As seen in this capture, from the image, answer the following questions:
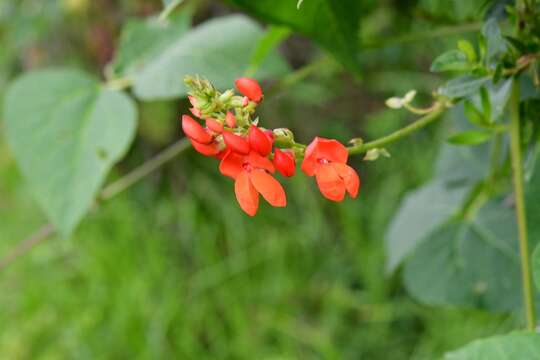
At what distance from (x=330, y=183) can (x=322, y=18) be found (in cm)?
23

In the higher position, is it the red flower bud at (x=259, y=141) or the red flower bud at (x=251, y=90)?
the red flower bud at (x=251, y=90)

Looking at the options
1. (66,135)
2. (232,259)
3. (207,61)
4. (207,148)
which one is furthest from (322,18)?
(232,259)

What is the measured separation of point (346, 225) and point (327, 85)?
0.50 metres

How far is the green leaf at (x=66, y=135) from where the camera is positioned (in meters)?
0.84

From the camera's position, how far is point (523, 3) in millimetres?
481

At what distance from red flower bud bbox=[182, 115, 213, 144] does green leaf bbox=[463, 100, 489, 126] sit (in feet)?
0.72

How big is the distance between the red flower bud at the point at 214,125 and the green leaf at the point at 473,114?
21 cm

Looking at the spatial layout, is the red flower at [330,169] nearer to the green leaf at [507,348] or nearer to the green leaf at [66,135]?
the green leaf at [507,348]

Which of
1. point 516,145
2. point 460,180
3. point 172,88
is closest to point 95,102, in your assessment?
point 172,88

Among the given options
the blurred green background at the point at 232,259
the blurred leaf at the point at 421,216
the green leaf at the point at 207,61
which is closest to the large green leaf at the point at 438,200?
the blurred leaf at the point at 421,216

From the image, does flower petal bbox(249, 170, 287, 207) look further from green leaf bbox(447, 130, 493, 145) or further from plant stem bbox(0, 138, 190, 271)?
plant stem bbox(0, 138, 190, 271)

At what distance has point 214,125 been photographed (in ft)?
1.26

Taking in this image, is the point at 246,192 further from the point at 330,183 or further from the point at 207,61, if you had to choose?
the point at 207,61

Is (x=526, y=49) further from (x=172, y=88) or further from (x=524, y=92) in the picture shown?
(x=172, y=88)
